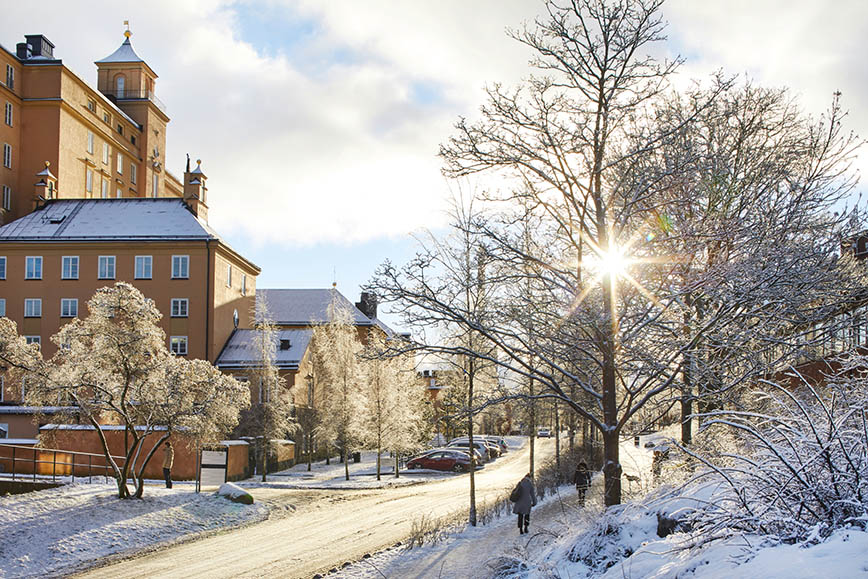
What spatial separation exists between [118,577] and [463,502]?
45.8ft

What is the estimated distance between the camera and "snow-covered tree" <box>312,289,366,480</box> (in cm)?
4028

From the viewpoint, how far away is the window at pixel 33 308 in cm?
4838

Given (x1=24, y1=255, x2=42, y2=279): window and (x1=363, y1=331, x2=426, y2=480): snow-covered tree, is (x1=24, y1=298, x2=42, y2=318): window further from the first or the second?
(x1=363, y1=331, x2=426, y2=480): snow-covered tree

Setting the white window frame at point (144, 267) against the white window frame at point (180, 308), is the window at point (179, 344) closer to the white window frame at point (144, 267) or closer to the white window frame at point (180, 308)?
the white window frame at point (180, 308)

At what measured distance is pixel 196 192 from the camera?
5181 centimetres

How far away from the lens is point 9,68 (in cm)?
5600

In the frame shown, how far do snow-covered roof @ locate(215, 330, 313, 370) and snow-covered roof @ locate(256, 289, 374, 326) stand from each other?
1883 cm

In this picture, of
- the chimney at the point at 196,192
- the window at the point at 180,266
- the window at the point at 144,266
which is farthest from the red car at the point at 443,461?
the chimney at the point at 196,192

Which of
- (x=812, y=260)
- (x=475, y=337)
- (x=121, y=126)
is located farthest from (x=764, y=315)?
(x=121, y=126)

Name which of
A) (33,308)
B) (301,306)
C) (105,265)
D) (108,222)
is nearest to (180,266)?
(105,265)

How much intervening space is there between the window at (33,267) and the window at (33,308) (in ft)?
5.20

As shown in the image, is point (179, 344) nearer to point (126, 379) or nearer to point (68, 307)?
point (68, 307)

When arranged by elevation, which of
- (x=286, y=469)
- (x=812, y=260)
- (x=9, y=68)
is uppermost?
(x=9, y=68)

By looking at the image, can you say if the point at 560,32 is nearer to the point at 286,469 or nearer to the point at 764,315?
the point at 764,315
